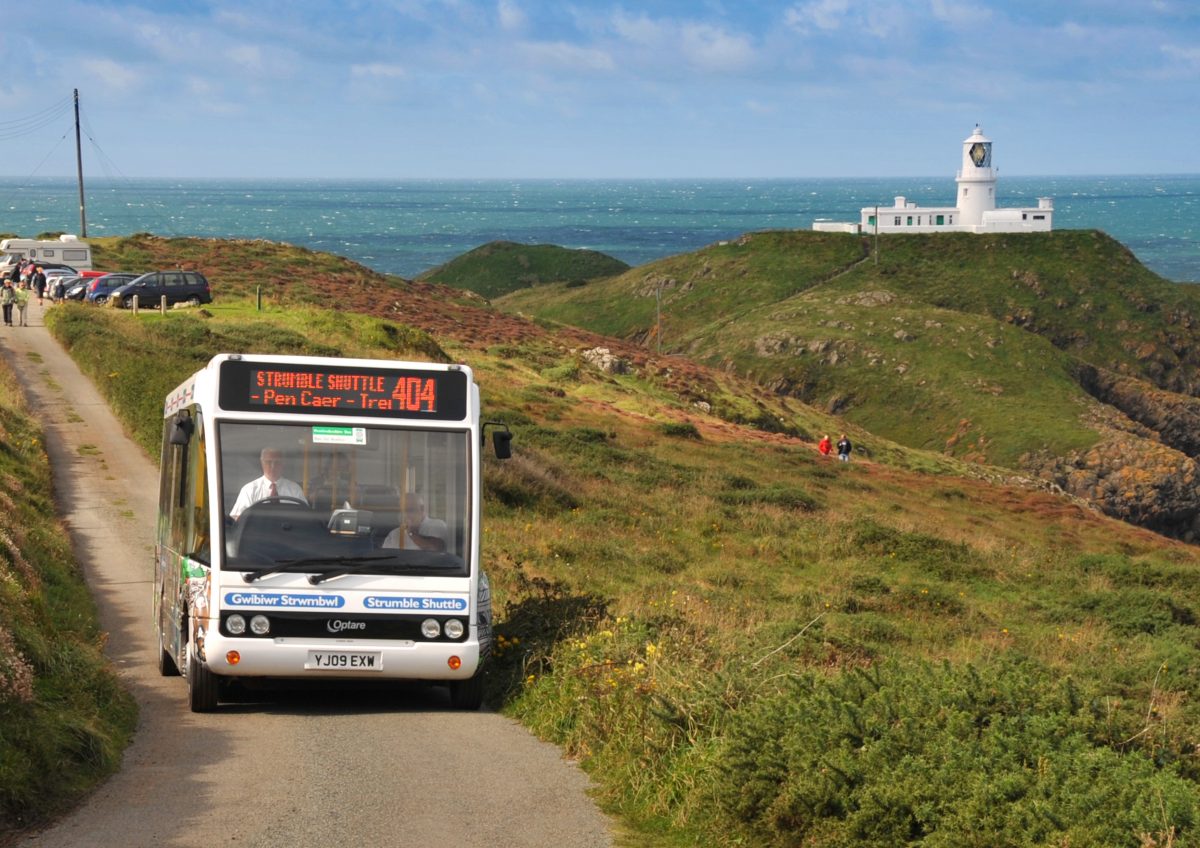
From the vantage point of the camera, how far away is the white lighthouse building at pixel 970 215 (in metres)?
168

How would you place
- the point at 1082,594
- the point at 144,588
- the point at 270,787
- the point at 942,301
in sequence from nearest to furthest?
1. the point at 270,787
2. the point at 144,588
3. the point at 1082,594
4. the point at 942,301

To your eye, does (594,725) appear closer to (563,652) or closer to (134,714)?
(563,652)

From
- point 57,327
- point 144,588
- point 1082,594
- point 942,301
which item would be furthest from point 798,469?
point 942,301

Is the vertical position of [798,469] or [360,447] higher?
[360,447]

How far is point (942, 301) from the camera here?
148 m

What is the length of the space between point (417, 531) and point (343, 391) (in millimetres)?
1442

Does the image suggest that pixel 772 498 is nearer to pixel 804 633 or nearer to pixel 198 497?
pixel 804 633

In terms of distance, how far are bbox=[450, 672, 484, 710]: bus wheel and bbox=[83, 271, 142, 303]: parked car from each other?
52.2m

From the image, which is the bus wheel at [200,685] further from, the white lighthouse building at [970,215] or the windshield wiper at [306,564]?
→ the white lighthouse building at [970,215]

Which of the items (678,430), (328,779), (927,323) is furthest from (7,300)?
(927,323)

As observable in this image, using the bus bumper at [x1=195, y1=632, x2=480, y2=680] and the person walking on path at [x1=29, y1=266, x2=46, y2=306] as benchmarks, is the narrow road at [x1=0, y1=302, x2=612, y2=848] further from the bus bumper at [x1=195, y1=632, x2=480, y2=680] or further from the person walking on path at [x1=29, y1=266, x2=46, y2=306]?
the person walking on path at [x1=29, y1=266, x2=46, y2=306]

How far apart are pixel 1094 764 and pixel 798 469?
145 feet

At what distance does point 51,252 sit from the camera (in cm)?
8019

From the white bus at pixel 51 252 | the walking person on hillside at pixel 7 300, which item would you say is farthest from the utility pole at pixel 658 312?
the walking person on hillside at pixel 7 300
